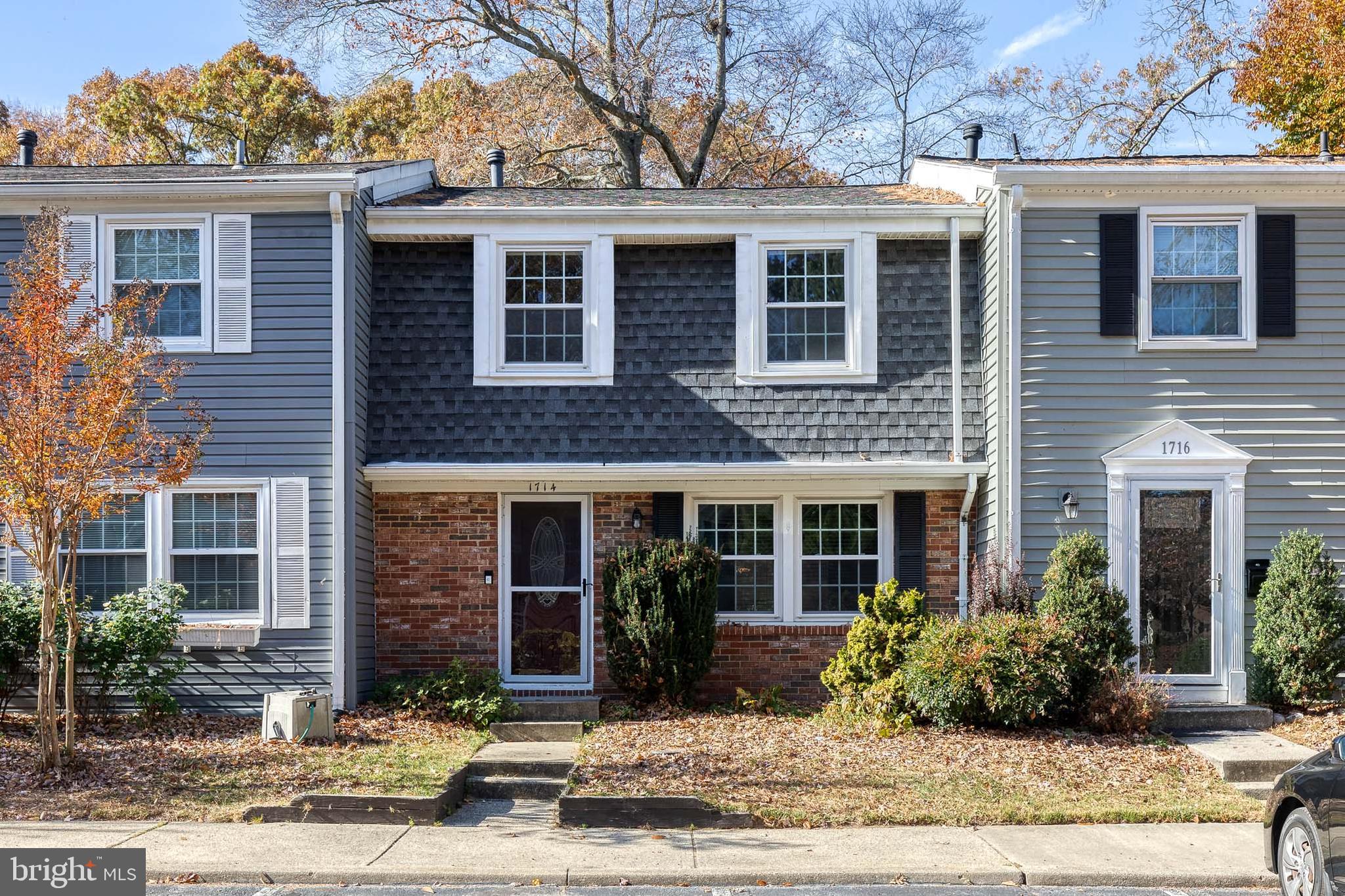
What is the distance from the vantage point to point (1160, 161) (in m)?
12.7

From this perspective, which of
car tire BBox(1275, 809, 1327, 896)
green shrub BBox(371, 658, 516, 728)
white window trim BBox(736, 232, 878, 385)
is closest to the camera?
car tire BBox(1275, 809, 1327, 896)

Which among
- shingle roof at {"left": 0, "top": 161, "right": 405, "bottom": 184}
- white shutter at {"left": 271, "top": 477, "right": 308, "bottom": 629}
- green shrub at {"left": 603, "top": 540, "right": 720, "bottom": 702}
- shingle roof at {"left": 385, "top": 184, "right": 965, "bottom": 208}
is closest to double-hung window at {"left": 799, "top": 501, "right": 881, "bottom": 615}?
green shrub at {"left": 603, "top": 540, "right": 720, "bottom": 702}

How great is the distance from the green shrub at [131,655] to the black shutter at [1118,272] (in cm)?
943

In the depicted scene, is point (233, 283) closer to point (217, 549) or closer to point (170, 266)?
point (170, 266)

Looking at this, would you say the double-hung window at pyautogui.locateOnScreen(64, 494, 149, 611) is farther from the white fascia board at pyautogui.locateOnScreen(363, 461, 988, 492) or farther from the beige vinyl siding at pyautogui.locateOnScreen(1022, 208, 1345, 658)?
the beige vinyl siding at pyautogui.locateOnScreen(1022, 208, 1345, 658)

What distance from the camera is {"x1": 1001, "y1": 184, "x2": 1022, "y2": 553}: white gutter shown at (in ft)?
38.9

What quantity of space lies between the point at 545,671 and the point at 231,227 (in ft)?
18.1

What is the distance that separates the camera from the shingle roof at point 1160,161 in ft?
40.1

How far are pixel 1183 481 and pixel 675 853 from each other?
680 cm

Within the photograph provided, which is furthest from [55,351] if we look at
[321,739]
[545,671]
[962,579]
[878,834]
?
[962,579]

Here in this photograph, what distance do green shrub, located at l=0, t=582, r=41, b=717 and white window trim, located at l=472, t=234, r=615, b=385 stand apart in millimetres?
4694

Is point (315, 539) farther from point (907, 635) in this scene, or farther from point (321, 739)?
point (907, 635)

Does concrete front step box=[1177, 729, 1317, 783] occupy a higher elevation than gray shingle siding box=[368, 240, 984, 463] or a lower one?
lower

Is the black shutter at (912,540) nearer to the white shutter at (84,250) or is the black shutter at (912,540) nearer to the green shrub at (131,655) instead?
the green shrub at (131,655)
